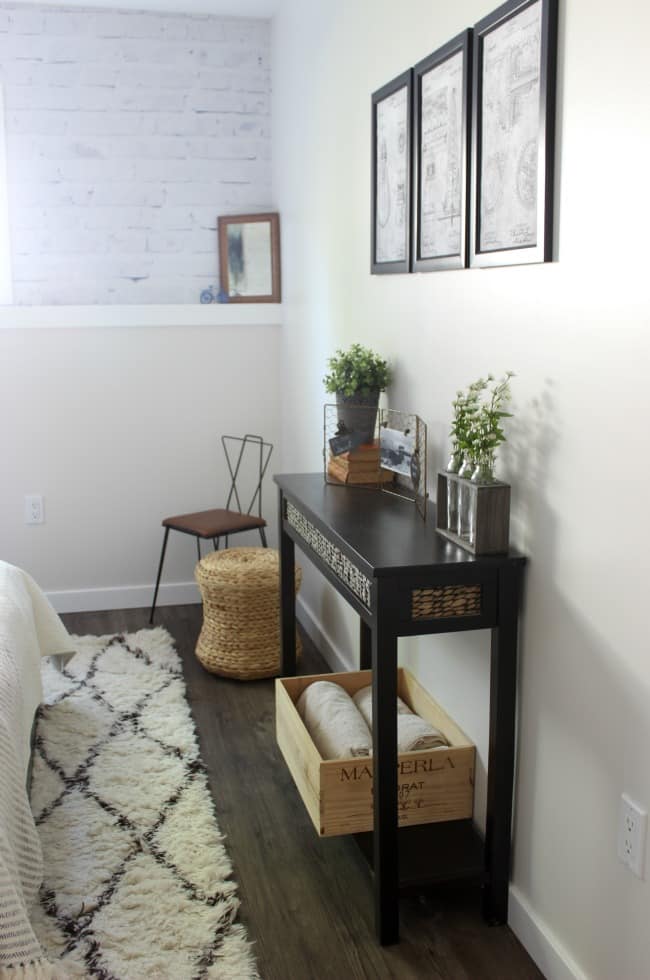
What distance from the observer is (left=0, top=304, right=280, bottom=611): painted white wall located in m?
4.37

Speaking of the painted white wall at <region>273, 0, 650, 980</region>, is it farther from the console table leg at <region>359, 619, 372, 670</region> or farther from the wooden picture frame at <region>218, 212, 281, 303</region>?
the wooden picture frame at <region>218, 212, 281, 303</region>

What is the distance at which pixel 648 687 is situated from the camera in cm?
167

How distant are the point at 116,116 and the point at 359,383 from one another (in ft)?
7.29

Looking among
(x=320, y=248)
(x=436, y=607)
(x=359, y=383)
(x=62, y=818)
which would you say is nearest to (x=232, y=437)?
(x=320, y=248)

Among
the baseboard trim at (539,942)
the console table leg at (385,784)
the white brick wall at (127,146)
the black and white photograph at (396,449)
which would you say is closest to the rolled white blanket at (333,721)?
the console table leg at (385,784)

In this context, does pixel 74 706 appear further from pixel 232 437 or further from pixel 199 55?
pixel 199 55

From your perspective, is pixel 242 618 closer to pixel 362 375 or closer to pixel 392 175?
pixel 362 375

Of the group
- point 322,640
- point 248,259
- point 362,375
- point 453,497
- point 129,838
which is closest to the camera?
point 453,497

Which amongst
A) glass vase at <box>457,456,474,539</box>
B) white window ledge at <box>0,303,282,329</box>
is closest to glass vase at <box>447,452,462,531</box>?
glass vase at <box>457,456,474,539</box>

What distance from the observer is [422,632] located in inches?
80.7

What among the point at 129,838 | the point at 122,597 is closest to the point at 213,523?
the point at 122,597

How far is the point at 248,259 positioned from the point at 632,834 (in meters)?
3.34

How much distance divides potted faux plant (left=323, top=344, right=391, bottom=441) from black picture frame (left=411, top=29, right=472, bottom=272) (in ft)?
1.11

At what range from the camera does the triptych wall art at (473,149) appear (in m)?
1.92
